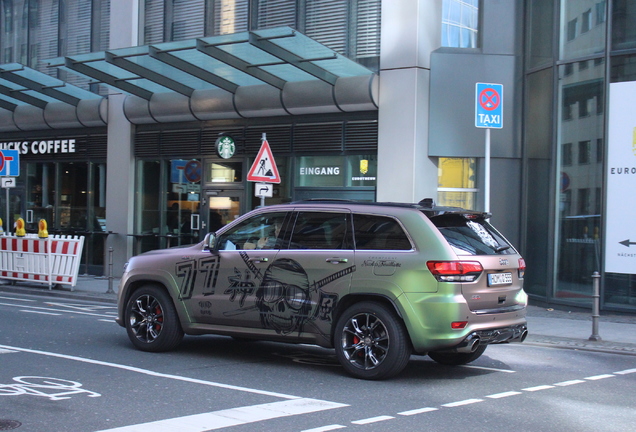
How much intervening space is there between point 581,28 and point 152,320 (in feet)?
32.6

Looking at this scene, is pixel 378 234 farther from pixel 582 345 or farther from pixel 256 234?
pixel 582 345

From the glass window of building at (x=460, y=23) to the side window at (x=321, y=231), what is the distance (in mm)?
9487

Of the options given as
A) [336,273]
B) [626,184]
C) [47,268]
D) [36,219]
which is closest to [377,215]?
[336,273]

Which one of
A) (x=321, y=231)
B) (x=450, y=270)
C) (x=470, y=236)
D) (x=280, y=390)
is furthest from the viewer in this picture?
(x=321, y=231)

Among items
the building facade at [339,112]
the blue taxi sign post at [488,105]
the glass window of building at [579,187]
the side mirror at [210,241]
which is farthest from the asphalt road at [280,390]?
the building facade at [339,112]

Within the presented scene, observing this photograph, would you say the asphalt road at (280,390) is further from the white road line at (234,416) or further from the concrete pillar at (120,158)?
the concrete pillar at (120,158)

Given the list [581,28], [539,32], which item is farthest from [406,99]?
[581,28]

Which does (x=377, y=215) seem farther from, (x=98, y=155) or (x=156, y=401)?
(x=98, y=155)

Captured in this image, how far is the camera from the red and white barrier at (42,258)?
17875 millimetres

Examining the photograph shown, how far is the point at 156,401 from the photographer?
698 centimetres

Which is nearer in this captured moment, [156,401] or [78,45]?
[156,401]

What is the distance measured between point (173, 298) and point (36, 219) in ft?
54.9

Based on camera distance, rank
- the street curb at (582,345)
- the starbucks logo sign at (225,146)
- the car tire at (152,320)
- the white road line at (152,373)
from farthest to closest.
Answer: the starbucks logo sign at (225,146)
the street curb at (582,345)
the car tire at (152,320)
the white road line at (152,373)

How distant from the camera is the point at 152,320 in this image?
9.69 metres
